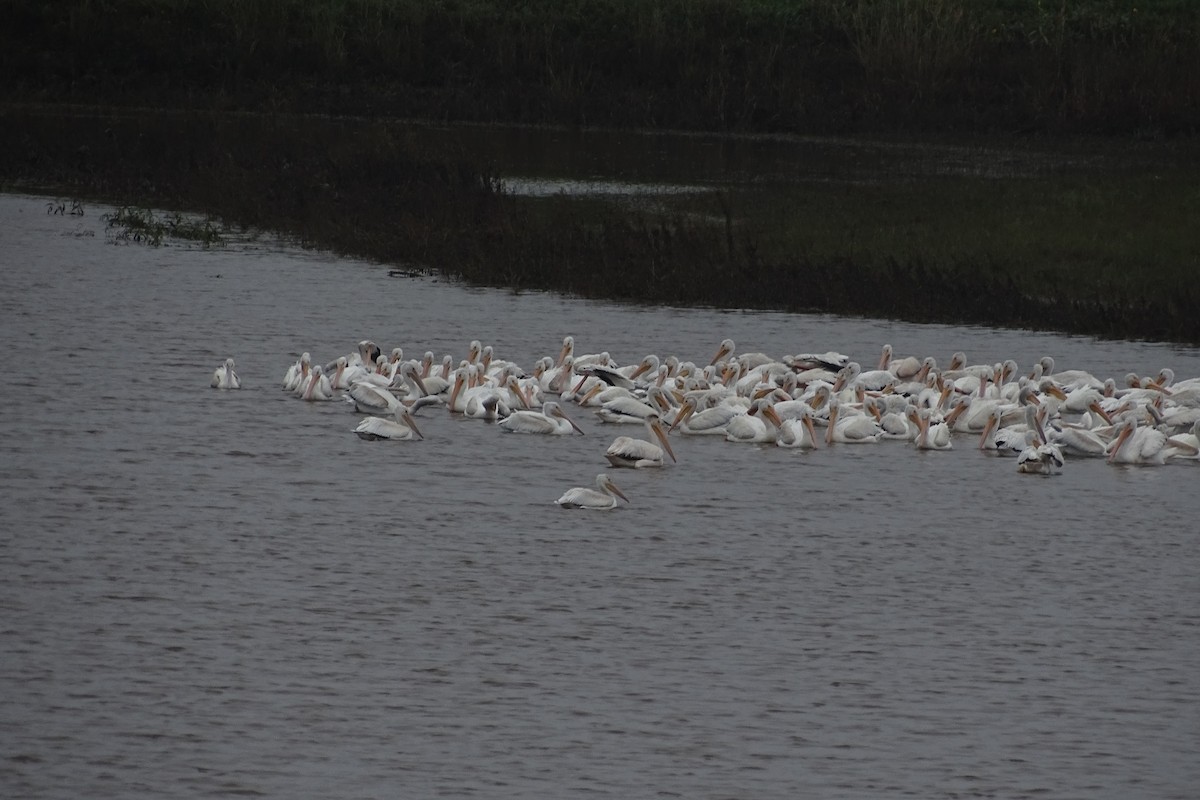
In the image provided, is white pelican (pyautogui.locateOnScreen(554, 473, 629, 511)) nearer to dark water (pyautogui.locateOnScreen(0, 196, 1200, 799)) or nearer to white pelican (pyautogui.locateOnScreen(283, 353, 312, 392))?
dark water (pyautogui.locateOnScreen(0, 196, 1200, 799))

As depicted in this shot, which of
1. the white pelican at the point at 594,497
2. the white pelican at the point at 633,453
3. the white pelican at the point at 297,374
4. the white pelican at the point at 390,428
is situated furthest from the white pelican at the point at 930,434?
the white pelican at the point at 297,374

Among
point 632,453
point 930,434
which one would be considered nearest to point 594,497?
point 632,453

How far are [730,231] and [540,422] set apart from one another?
8667mm

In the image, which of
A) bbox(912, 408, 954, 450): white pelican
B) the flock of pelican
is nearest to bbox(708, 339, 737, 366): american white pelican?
the flock of pelican

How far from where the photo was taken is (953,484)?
15.1 m

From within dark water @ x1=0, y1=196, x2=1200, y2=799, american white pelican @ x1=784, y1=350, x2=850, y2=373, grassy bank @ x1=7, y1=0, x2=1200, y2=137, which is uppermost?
grassy bank @ x1=7, y1=0, x2=1200, y2=137

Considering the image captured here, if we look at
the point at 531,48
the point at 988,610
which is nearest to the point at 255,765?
the point at 988,610

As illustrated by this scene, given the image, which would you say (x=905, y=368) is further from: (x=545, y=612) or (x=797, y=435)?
(x=545, y=612)

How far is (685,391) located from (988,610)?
211 inches

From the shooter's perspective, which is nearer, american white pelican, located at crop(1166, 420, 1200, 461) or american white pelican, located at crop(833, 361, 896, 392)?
american white pelican, located at crop(1166, 420, 1200, 461)

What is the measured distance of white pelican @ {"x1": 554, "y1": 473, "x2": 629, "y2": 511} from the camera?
1363cm

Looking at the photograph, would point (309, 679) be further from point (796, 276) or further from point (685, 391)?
point (796, 276)

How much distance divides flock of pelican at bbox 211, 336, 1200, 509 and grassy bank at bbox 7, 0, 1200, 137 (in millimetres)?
21410

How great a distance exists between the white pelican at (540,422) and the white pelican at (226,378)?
261 centimetres
